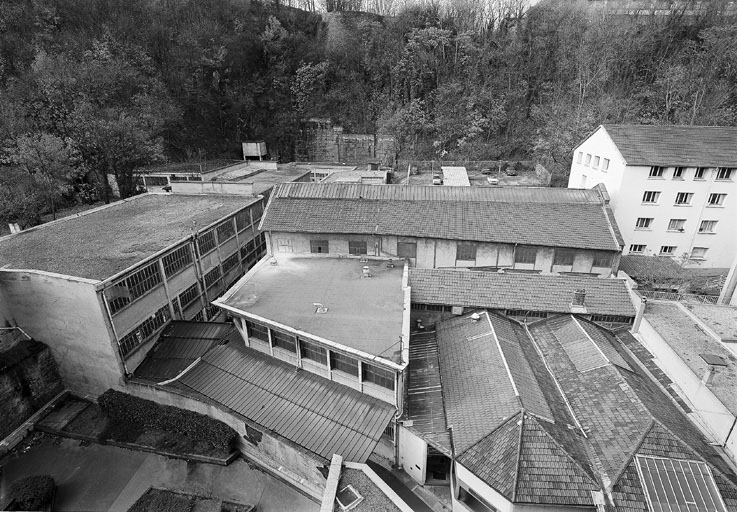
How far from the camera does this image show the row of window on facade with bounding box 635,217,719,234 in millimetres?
32594

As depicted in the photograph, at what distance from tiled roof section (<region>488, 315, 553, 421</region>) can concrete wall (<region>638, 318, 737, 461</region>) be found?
6111 mm

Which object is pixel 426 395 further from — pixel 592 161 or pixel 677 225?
pixel 592 161

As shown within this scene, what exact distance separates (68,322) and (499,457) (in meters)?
21.7

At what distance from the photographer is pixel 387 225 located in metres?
27.0

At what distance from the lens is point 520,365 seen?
19000 millimetres

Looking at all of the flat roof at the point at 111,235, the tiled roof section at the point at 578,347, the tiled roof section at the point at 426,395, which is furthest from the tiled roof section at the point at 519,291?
the flat roof at the point at 111,235

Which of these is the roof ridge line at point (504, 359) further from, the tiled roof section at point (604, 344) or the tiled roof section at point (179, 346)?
the tiled roof section at point (179, 346)

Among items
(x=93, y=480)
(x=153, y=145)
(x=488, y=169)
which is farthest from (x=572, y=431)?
(x=153, y=145)

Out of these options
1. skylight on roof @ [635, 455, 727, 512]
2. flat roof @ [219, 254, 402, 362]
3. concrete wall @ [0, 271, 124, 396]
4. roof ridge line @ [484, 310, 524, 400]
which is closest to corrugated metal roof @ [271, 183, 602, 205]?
flat roof @ [219, 254, 402, 362]

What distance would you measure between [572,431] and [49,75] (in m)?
54.3

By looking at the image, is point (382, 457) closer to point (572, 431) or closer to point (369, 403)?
point (369, 403)

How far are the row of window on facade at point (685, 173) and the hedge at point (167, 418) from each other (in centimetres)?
3487

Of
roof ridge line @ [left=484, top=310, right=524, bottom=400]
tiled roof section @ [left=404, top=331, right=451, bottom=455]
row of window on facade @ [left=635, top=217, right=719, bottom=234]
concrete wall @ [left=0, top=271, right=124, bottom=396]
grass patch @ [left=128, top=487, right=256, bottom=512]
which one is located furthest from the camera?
row of window on facade @ [left=635, top=217, right=719, bottom=234]

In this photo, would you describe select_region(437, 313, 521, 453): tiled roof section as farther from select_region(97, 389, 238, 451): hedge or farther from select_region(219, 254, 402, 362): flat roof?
select_region(97, 389, 238, 451): hedge
